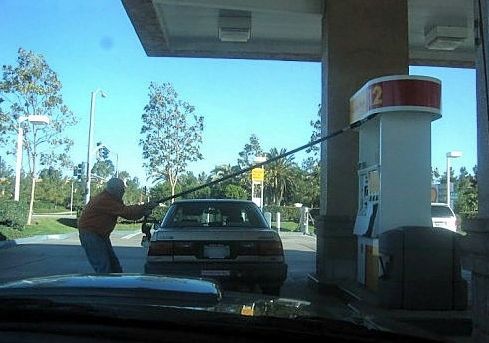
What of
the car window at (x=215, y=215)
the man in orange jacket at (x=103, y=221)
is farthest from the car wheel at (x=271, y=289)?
the man in orange jacket at (x=103, y=221)

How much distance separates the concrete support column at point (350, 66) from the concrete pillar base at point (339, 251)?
0.09 m

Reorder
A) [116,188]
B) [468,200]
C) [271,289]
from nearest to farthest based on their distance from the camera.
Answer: [116,188], [271,289], [468,200]

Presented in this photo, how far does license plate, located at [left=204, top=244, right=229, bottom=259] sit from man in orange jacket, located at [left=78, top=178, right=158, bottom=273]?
952 mm

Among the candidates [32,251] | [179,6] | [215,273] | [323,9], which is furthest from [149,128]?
[215,273]

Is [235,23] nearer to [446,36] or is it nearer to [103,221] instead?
[446,36]

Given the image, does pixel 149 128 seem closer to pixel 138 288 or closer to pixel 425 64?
pixel 425 64

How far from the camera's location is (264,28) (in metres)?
15.4

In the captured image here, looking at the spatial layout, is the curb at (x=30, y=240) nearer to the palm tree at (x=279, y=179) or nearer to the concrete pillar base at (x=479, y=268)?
the concrete pillar base at (x=479, y=268)

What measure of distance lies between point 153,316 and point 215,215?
25.4 ft

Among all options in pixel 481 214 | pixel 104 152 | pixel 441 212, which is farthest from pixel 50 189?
pixel 481 214

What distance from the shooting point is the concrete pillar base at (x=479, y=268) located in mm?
4988

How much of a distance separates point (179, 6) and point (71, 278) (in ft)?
37.3

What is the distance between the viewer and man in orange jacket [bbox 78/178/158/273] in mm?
8195

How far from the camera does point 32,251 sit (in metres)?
18.4
